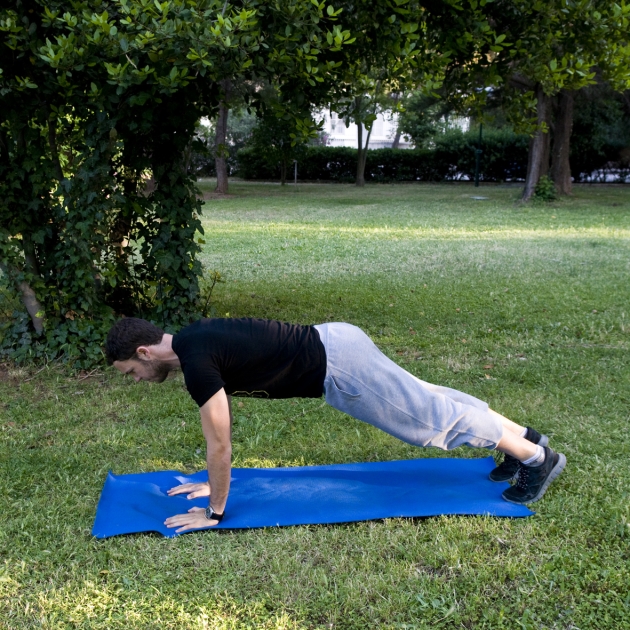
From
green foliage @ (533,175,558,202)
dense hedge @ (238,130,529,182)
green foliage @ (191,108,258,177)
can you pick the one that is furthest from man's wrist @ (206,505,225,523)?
green foliage @ (191,108,258,177)

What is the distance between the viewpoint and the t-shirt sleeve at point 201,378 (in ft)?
9.80

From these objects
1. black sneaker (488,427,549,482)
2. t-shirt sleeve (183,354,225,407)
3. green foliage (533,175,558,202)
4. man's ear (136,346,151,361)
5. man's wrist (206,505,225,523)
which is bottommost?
man's wrist (206,505,225,523)

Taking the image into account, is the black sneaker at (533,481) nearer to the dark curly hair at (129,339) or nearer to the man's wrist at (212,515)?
the man's wrist at (212,515)

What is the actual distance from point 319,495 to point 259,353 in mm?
953

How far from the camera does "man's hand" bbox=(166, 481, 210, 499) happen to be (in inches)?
143

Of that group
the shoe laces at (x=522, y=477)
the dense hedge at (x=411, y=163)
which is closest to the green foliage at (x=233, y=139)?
the dense hedge at (x=411, y=163)

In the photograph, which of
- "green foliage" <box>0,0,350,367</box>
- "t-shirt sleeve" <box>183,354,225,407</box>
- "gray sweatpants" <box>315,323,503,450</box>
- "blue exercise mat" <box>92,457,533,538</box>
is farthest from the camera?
"green foliage" <box>0,0,350,367</box>

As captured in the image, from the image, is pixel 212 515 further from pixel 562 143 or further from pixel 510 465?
pixel 562 143

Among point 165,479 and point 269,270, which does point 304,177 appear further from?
point 165,479

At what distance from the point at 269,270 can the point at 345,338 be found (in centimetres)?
695

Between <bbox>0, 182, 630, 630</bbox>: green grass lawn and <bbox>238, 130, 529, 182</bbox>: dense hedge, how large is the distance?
23.4 m

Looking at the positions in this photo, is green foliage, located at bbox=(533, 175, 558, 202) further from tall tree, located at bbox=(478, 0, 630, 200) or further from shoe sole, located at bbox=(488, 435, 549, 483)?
shoe sole, located at bbox=(488, 435, 549, 483)

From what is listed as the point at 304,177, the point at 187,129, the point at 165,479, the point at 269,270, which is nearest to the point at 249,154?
the point at 304,177

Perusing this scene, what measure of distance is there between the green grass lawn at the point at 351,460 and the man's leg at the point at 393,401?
0.45 meters
